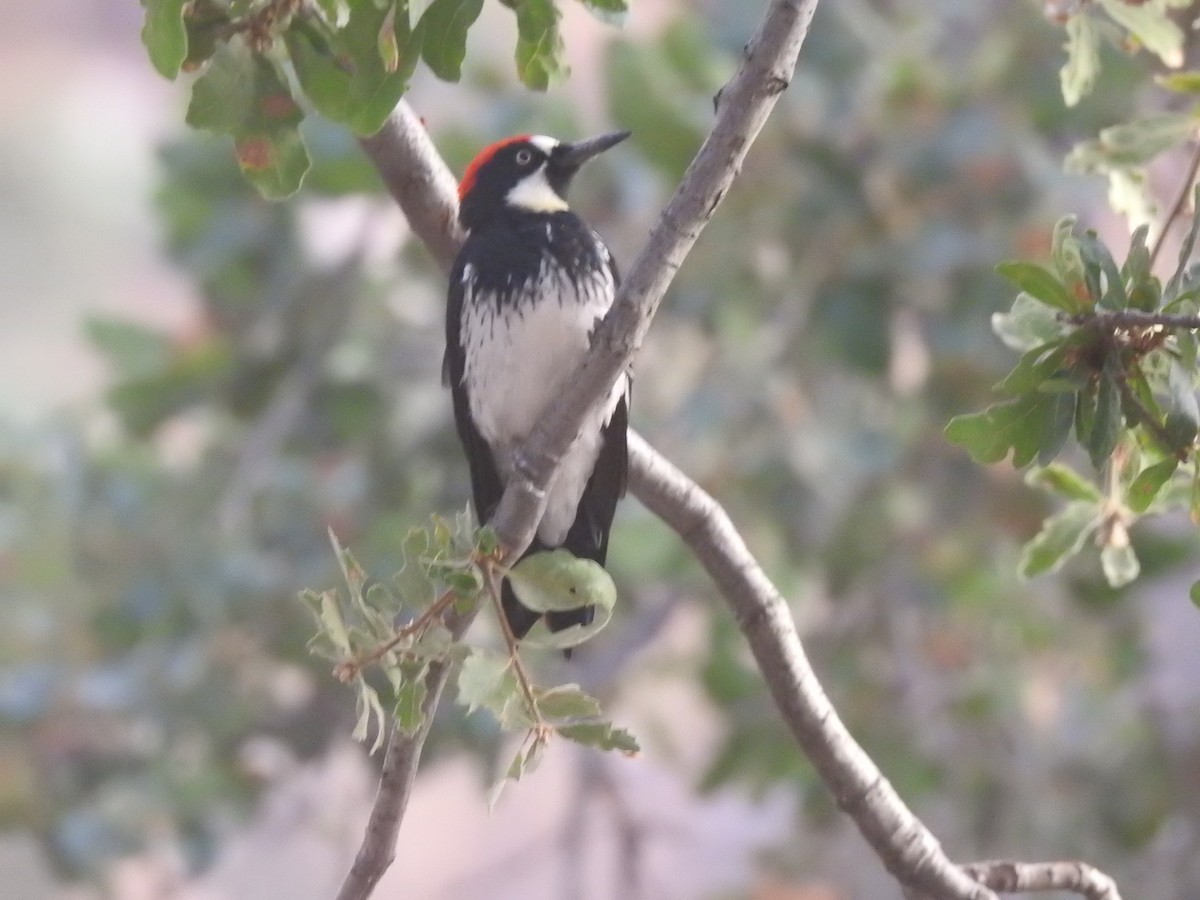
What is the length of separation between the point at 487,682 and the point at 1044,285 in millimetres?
371

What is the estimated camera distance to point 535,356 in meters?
1.35

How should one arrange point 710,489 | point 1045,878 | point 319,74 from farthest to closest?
1. point 710,489
2. point 1045,878
3. point 319,74

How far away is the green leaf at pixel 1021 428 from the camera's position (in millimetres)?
819

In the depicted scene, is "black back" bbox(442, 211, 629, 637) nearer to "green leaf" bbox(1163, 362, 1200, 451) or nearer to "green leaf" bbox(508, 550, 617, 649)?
"green leaf" bbox(508, 550, 617, 649)

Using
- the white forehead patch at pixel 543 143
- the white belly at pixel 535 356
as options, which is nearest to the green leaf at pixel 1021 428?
the white belly at pixel 535 356

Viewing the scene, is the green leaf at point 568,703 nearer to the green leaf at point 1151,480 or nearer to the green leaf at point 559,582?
the green leaf at point 559,582

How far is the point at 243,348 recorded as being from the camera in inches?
95.0

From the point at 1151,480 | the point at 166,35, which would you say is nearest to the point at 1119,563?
the point at 1151,480

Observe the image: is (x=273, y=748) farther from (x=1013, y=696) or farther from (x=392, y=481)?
(x=1013, y=696)

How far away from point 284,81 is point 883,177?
151 centimetres

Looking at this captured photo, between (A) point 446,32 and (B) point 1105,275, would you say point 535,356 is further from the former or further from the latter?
(B) point 1105,275

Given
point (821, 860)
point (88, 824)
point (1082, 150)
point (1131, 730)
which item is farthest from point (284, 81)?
point (821, 860)

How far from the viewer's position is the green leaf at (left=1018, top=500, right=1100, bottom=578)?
3.40ft

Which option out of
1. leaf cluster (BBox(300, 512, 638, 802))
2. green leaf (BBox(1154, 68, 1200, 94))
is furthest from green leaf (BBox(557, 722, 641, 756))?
green leaf (BBox(1154, 68, 1200, 94))
